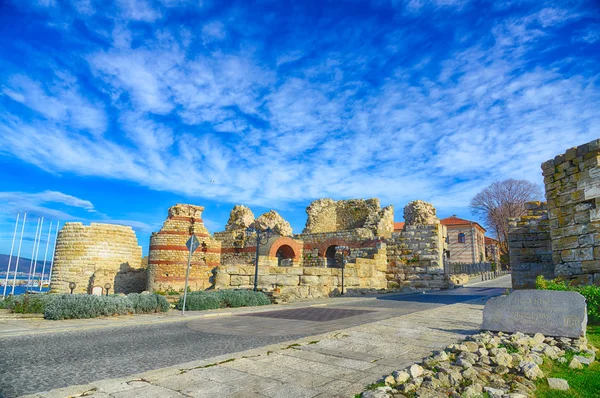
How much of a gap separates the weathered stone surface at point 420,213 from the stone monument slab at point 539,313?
2116 cm

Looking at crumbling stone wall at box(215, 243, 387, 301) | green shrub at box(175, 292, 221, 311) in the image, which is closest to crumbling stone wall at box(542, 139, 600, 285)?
crumbling stone wall at box(215, 243, 387, 301)

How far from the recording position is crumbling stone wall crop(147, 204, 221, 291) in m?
22.4

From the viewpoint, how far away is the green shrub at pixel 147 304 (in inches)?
369

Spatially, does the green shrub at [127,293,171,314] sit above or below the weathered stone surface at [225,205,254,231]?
below

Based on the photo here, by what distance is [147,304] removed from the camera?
956 cm

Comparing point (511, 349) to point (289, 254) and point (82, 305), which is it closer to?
point (82, 305)

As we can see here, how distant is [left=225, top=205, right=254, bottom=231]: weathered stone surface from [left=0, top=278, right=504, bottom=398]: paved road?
21.6 meters

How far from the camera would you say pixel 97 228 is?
82.3 ft

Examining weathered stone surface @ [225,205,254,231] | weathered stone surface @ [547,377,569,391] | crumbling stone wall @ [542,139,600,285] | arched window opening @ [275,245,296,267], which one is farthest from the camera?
weathered stone surface @ [225,205,254,231]

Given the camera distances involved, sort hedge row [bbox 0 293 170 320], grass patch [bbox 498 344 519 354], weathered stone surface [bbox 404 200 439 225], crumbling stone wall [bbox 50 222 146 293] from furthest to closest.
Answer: weathered stone surface [bbox 404 200 439 225], crumbling stone wall [bbox 50 222 146 293], hedge row [bbox 0 293 170 320], grass patch [bbox 498 344 519 354]

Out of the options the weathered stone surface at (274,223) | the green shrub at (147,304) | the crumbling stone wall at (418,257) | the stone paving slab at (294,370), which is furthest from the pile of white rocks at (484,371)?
the weathered stone surface at (274,223)

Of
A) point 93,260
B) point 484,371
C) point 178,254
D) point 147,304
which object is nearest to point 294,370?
point 484,371

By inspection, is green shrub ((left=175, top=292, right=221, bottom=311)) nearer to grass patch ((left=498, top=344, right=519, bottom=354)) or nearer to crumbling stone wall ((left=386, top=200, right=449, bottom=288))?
grass patch ((left=498, top=344, right=519, bottom=354))

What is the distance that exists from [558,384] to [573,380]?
14.3 inches
